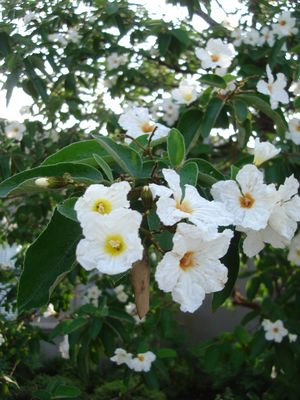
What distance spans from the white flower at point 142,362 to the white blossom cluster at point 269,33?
1.46m

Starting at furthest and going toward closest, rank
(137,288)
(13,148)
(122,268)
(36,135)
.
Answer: (36,135) < (13,148) < (137,288) < (122,268)

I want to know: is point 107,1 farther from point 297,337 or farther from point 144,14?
point 297,337

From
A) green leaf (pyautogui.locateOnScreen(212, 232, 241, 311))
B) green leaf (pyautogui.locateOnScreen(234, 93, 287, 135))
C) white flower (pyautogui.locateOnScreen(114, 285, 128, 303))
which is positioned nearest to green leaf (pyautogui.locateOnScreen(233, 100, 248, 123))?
green leaf (pyautogui.locateOnScreen(234, 93, 287, 135))

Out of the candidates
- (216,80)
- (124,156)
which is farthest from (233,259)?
(216,80)

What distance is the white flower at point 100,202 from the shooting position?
79cm

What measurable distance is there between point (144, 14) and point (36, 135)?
2.37 feet

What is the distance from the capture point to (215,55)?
2.09m

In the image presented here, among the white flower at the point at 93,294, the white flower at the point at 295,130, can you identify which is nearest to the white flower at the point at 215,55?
the white flower at the point at 295,130

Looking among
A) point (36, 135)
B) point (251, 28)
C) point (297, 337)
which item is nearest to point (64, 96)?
point (36, 135)

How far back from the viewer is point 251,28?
9.01 ft

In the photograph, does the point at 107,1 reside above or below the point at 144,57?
above

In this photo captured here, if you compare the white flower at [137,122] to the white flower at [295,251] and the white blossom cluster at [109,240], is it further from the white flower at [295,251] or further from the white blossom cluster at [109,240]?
the white flower at [295,251]

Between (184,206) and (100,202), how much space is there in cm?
13

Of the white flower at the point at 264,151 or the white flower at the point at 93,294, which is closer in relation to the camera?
the white flower at the point at 264,151
